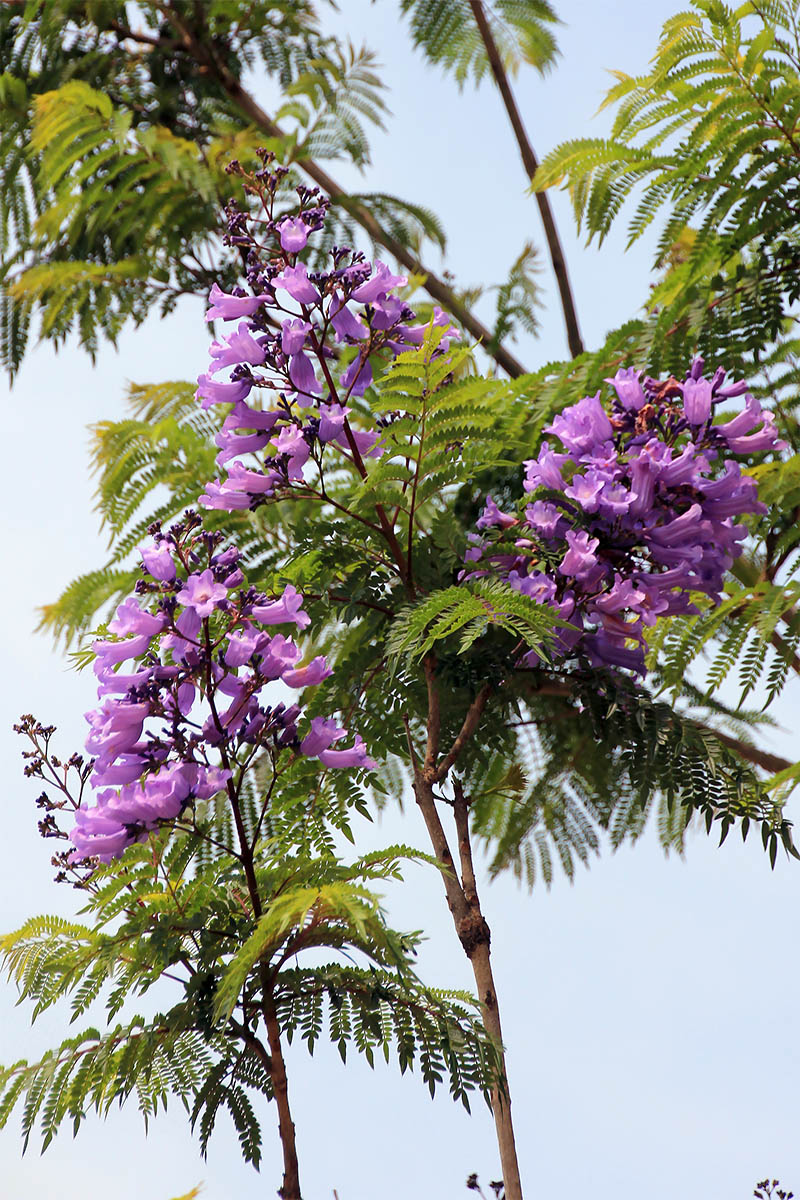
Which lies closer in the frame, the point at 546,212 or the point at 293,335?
the point at 293,335

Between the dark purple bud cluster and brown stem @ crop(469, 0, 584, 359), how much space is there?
205 centimetres

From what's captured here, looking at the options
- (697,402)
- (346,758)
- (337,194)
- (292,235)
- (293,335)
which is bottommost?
(346,758)

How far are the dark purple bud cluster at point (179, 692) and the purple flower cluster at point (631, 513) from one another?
354 millimetres

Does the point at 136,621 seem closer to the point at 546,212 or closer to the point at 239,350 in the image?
the point at 239,350

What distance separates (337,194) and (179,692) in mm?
2450

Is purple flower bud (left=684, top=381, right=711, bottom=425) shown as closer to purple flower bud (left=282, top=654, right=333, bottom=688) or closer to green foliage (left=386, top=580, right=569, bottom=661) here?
green foliage (left=386, top=580, right=569, bottom=661)

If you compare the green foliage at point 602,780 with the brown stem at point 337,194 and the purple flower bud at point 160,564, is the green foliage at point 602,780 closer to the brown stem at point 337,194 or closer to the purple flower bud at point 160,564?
the purple flower bud at point 160,564

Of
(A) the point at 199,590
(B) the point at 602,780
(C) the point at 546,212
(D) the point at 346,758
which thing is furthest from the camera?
(C) the point at 546,212

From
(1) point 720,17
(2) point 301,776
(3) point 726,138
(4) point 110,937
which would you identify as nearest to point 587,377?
(3) point 726,138

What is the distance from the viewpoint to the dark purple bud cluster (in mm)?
1366

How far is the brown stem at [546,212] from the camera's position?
3252 millimetres

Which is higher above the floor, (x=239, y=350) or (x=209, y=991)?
(x=239, y=350)

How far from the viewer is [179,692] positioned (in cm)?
140

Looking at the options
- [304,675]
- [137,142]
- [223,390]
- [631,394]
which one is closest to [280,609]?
[304,675]
